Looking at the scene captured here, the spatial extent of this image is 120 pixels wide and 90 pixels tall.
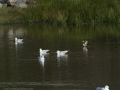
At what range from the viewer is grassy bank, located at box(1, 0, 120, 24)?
129 feet

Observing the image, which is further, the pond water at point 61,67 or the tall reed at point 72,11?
the tall reed at point 72,11

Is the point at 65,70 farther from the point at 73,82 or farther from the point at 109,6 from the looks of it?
the point at 109,6

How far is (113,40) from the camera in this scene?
78.3 ft

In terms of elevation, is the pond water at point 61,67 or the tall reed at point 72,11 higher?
the tall reed at point 72,11

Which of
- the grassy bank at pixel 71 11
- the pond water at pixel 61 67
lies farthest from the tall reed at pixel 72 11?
the pond water at pixel 61 67

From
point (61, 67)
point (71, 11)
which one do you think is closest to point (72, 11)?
point (71, 11)

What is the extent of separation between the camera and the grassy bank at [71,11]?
3938cm

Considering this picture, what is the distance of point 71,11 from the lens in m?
40.2

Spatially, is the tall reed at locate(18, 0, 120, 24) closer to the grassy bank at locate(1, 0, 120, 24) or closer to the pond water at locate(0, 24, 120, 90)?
the grassy bank at locate(1, 0, 120, 24)

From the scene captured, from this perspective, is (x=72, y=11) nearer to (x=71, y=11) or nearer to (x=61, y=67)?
(x=71, y=11)

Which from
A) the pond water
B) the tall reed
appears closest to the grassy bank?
the tall reed

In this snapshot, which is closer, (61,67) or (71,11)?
(61,67)

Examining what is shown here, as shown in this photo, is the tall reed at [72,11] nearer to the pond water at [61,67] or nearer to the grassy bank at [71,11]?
the grassy bank at [71,11]

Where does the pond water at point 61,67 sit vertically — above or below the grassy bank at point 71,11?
below
